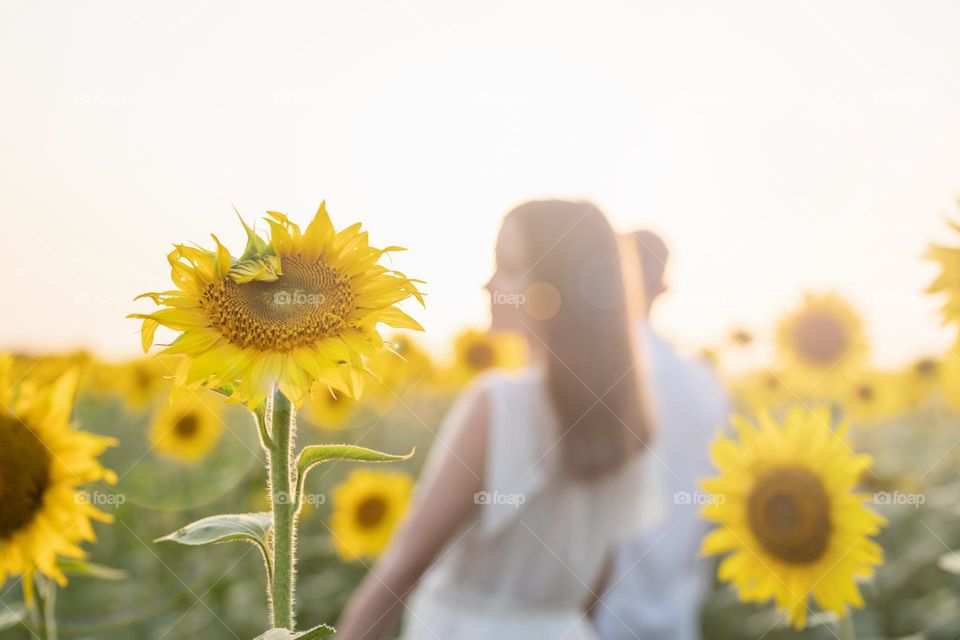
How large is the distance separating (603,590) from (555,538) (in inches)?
25.8

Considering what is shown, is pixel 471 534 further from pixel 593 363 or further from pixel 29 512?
pixel 29 512

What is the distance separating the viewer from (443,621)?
370 centimetres

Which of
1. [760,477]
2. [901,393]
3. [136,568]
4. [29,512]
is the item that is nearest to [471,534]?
[760,477]

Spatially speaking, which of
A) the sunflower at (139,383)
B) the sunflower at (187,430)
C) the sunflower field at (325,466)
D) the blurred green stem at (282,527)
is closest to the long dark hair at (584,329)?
the sunflower field at (325,466)

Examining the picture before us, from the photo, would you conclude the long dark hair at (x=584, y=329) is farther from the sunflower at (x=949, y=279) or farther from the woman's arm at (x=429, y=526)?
the sunflower at (x=949, y=279)

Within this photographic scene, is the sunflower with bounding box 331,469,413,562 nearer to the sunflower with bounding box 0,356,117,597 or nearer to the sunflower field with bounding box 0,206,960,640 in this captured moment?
the sunflower field with bounding box 0,206,960,640

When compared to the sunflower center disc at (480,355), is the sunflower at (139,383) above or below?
below

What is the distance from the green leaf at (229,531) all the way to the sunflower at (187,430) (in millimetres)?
5273

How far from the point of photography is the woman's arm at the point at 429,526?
2825mm

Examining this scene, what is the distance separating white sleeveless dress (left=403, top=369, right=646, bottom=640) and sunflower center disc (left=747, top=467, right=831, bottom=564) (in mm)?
1254

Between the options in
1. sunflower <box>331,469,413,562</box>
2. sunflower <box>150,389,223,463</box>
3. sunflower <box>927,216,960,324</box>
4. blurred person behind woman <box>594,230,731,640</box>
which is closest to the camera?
sunflower <box>927,216,960,324</box>

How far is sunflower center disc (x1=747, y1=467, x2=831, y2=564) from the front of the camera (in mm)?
2436

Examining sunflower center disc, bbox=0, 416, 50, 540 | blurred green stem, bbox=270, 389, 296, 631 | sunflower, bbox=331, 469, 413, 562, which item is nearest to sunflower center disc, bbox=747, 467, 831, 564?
blurred green stem, bbox=270, 389, 296, 631

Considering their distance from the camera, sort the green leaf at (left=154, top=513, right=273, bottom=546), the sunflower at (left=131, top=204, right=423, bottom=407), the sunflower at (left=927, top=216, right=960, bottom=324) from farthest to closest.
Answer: the sunflower at (left=927, top=216, right=960, bottom=324)
the sunflower at (left=131, top=204, right=423, bottom=407)
the green leaf at (left=154, top=513, right=273, bottom=546)
